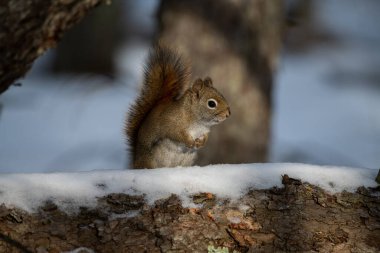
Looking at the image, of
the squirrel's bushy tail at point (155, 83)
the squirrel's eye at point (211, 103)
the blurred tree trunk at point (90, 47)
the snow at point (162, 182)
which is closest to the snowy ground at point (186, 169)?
the snow at point (162, 182)

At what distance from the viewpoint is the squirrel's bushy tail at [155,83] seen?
3.12m

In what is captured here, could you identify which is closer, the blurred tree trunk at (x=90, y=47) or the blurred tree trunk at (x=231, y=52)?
the blurred tree trunk at (x=231, y=52)

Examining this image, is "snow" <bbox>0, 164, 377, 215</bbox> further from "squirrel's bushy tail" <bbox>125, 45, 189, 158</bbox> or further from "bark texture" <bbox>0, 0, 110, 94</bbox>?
"squirrel's bushy tail" <bbox>125, 45, 189, 158</bbox>

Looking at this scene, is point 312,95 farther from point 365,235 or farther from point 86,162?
point 365,235

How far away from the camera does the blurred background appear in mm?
4254

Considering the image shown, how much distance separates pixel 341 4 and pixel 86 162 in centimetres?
632

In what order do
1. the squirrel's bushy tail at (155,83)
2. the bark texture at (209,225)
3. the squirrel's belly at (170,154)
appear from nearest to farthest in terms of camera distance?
the bark texture at (209,225) < the squirrel's belly at (170,154) < the squirrel's bushy tail at (155,83)

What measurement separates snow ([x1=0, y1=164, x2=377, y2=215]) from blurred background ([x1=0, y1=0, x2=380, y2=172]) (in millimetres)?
1365

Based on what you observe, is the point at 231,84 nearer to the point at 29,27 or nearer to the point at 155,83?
the point at 155,83

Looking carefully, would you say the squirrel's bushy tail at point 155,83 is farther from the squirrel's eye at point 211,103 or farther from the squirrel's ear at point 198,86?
the squirrel's eye at point 211,103

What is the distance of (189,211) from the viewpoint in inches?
88.1

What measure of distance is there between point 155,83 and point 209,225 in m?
1.05

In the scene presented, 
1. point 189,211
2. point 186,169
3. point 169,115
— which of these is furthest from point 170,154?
point 189,211

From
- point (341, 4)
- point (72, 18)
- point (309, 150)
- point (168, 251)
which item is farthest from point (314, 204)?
point (341, 4)
